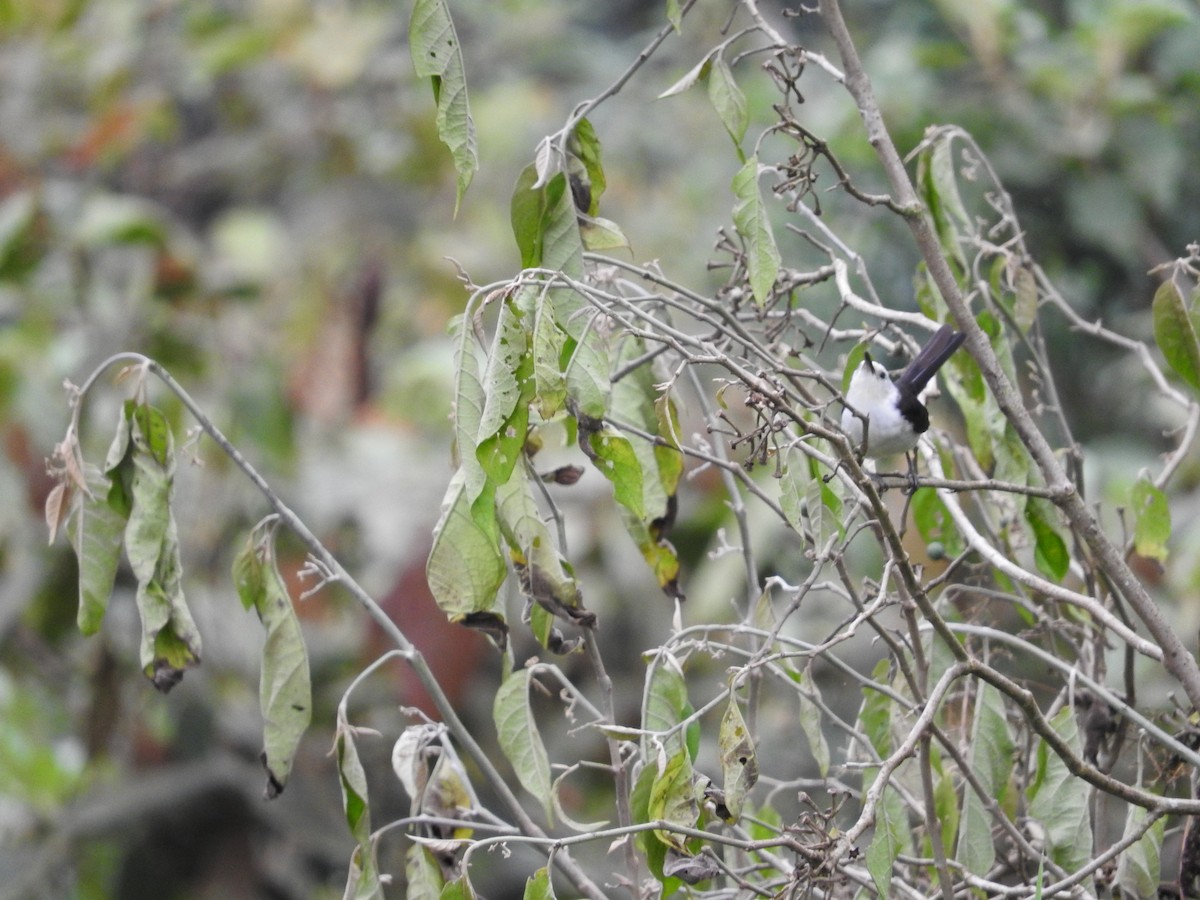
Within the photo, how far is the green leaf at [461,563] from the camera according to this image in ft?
3.38

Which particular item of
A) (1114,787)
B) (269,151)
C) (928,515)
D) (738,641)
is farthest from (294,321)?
(1114,787)

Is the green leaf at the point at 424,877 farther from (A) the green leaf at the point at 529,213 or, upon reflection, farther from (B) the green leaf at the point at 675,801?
(A) the green leaf at the point at 529,213

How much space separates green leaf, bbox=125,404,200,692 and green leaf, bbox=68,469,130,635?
0.06 ft

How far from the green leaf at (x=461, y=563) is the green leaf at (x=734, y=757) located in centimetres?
22

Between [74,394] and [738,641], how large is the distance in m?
1.38

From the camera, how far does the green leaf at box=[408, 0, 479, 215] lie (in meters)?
1.01

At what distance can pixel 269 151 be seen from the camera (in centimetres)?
505

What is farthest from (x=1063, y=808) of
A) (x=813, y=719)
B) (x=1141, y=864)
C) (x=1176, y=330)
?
(x=1176, y=330)

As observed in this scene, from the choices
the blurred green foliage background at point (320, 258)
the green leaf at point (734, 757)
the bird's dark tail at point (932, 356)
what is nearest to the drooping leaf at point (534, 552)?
the green leaf at point (734, 757)

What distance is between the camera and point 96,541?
115 cm

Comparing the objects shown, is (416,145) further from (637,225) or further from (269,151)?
(637,225)

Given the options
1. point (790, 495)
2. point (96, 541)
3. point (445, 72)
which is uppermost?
point (445, 72)

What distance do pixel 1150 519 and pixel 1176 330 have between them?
200 millimetres

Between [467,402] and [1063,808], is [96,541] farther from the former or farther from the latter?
[1063,808]
